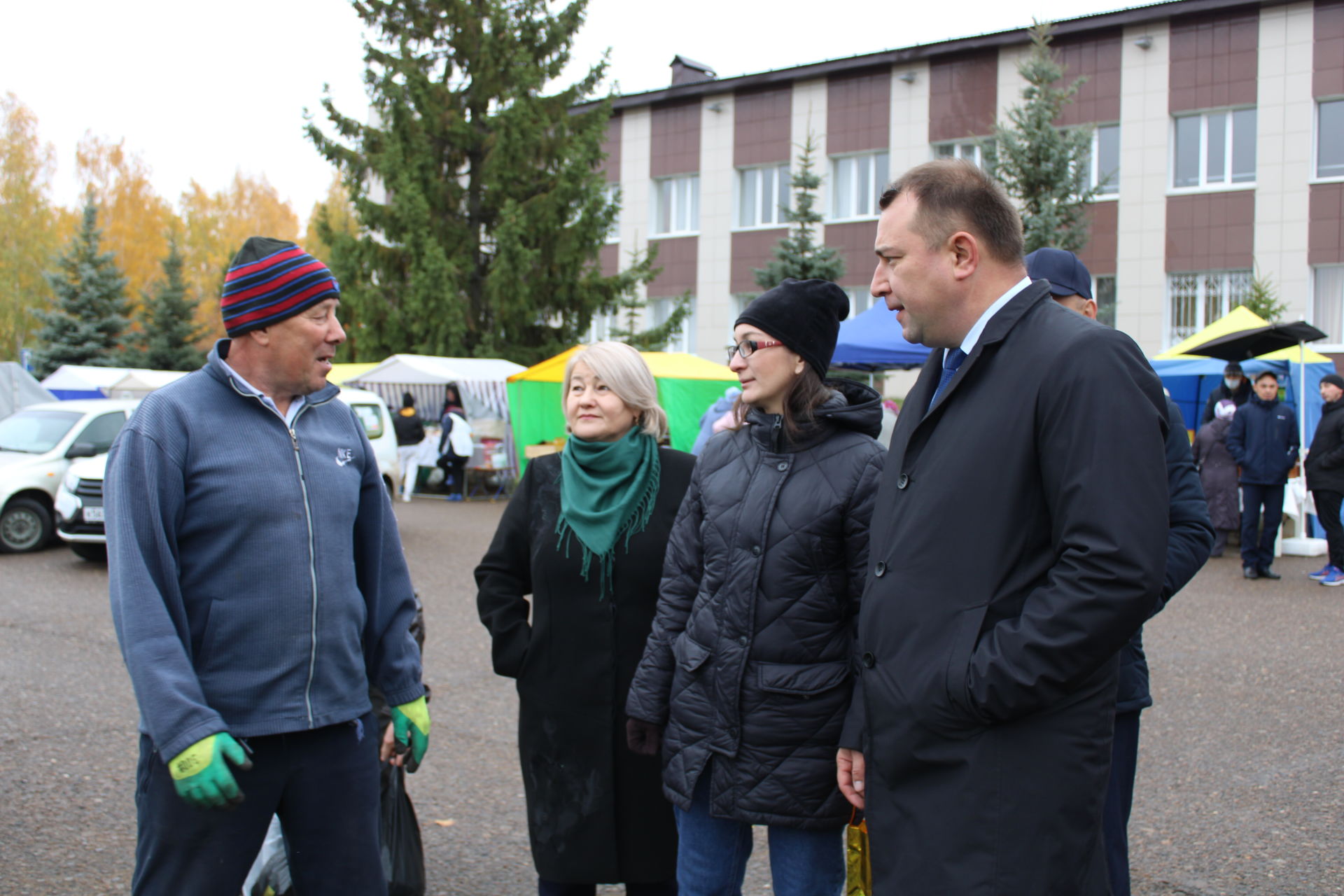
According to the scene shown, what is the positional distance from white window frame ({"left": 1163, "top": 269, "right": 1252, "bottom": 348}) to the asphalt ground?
1495cm

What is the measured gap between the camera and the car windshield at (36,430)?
13.2 meters

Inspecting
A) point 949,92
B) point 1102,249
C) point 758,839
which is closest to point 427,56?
point 949,92

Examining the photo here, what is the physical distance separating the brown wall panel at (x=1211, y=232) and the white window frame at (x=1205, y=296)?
0.57 feet

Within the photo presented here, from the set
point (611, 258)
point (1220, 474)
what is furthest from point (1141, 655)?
point (611, 258)

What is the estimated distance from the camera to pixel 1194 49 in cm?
2306

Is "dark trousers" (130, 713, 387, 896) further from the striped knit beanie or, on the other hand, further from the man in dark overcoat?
the man in dark overcoat

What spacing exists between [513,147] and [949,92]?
10.3 metres

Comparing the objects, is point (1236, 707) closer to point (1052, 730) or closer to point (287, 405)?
point (1052, 730)

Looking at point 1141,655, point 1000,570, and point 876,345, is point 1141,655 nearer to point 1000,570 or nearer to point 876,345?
point 1000,570

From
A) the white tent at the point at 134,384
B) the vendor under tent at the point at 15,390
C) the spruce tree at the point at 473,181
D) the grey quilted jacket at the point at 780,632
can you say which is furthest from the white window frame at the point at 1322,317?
the white tent at the point at 134,384

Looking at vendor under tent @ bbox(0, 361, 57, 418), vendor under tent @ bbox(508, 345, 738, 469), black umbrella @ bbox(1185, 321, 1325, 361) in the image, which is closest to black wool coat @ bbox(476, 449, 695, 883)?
black umbrella @ bbox(1185, 321, 1325, 361)

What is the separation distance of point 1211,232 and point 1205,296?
134 cm

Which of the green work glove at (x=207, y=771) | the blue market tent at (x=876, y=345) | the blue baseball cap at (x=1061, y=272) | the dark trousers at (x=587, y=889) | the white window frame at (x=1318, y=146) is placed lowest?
the dark trousers at (x=587, y=889)

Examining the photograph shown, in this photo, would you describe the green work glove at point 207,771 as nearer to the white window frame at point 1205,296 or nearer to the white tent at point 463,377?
the white tent at point 463,377
